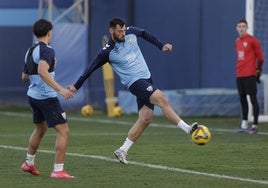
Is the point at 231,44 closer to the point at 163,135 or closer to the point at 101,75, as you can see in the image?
the point at 101,75

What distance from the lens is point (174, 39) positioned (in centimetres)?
2617

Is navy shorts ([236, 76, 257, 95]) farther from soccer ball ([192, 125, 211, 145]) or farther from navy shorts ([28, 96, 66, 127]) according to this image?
navy shorts ([28, 96, 66, 127])

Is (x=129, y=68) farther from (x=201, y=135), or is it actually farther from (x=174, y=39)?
(x=174, y=39)

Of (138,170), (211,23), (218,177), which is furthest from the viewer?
(211,23)

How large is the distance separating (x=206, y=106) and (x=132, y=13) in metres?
5.09

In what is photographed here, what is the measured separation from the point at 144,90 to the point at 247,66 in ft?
20.1

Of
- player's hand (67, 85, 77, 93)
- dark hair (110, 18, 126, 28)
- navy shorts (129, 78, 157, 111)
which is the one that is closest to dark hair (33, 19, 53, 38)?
player's hand (67, 85, 77, 93)

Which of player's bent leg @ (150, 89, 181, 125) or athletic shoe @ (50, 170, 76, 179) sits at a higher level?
player's bent leg @ (150, 89, 181, 125)

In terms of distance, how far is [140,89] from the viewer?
489 inches

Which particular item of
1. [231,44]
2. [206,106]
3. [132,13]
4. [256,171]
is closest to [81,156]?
[256,171]

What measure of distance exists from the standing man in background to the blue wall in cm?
582

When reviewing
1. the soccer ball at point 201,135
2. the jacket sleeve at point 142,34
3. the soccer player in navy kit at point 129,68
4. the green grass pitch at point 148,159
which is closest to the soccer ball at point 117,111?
the green grass pitch at point 148,159

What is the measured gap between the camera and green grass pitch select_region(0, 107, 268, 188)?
1047cm

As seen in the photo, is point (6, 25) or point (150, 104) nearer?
point (150, 104)
